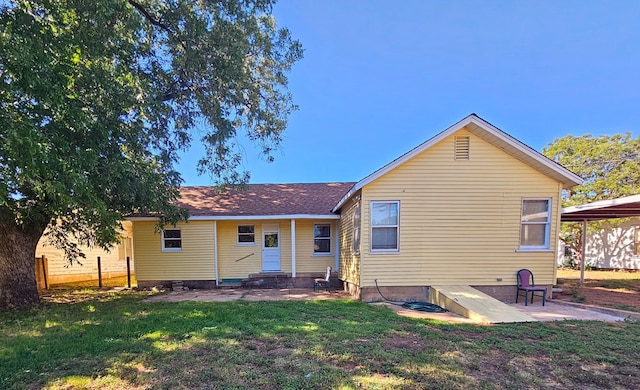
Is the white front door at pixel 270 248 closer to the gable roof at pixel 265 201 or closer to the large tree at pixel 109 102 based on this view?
the gable roof at pixel 265 201

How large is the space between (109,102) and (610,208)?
14.5 meters

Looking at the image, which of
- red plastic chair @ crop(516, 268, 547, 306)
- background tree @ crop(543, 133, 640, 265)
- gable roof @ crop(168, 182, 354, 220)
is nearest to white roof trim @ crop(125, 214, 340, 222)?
gable roof @ crop(168, 182, 354, 220)

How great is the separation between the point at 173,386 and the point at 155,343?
1.79 m

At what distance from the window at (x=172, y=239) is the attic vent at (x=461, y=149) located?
10081mm

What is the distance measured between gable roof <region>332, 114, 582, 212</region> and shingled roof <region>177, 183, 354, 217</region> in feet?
13.3

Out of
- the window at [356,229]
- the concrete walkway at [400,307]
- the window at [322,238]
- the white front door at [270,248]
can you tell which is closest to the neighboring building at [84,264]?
the concrete walkway at [400,307]

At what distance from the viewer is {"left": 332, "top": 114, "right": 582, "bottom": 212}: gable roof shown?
7879mm

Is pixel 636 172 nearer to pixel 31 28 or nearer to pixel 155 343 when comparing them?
pixel 155 343

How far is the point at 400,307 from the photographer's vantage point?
301 inches

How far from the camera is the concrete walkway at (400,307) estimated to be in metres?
6.62

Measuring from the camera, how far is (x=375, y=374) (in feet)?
12.0

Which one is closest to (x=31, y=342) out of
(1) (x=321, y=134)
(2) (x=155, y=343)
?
(2) (x=155, y=343)

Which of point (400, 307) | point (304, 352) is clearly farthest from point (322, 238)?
point (304, 352)

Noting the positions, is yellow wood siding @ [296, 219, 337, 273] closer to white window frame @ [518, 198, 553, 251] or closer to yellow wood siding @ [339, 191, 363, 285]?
yellow wood siding @ [339, 191, 363, 285]
